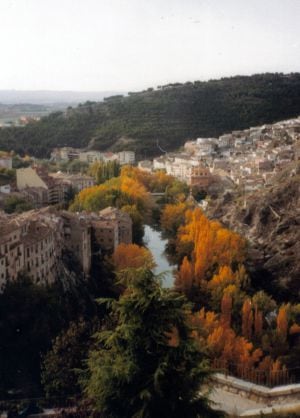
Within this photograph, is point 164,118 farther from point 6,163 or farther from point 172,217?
point 172,217

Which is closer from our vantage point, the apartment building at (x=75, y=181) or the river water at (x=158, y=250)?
the river water at (x=158, y=250)

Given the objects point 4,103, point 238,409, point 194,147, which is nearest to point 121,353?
point 238,409

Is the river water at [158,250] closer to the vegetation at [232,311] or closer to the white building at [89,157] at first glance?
the vegetation at [232,311]

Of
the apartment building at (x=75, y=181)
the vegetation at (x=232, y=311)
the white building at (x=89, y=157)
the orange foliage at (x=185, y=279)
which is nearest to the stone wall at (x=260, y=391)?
the vegetation at (x=232, y=311)

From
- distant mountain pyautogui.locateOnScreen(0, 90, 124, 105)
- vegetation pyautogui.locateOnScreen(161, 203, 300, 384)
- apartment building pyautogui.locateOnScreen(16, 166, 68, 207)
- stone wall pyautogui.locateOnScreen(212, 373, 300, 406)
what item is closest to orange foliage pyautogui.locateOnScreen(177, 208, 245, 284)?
vegetation pyautogui.locateOnScreen(161, 203, 300, 384)

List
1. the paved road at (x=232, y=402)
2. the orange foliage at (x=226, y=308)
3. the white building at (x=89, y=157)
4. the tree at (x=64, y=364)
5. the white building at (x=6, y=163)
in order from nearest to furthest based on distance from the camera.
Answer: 1. the paved road at (x=232, y=402)
2. the tree at (x=64, y=364)
3. the orange foliage at (x=226, y=308)
4. the white building at (x=6, y=163)
5. the white building at (x=89, y=157)

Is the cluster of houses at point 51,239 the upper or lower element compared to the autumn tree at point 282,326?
upper

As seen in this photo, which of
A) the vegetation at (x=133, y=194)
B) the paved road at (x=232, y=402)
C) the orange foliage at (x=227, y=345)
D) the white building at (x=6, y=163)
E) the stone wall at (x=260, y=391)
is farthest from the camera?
the white building at (x=6, y=163)

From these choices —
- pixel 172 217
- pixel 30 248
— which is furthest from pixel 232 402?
pixel 172 217
